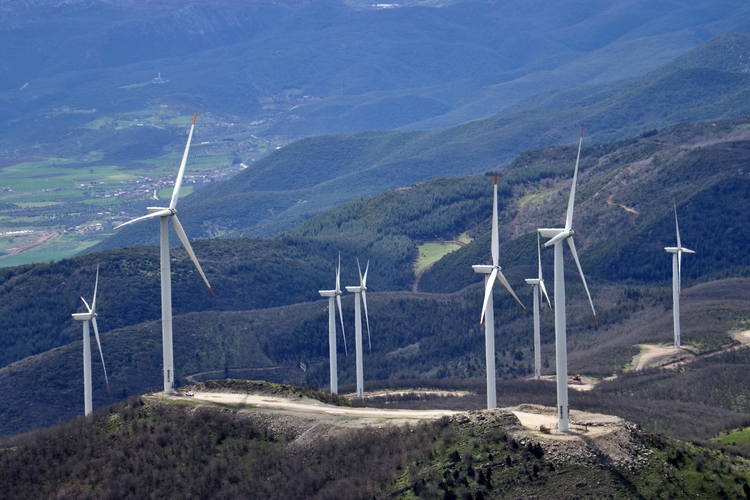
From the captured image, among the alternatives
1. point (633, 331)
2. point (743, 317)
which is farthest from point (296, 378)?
point (743, 317)

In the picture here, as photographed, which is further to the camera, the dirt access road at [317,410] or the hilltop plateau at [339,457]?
the dirt access road at [317,410]

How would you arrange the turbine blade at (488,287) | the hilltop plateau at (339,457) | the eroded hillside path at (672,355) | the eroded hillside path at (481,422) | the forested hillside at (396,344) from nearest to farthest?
1. the hilltop plateau at (339,457)
2. the eroded hillside path at (481,422)
3. the turbine blade at (488,287)
4. the eroded hillside path at (672,355)
5. the forested hillside at (396,344)

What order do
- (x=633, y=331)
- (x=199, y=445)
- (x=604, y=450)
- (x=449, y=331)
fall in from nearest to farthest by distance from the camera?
1. (x=604, y=450)
2. (x=199, y=445)
3. (x=633, y=331)
4. (x=449, y=331)

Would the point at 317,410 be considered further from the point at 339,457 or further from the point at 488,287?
the point at 488,287

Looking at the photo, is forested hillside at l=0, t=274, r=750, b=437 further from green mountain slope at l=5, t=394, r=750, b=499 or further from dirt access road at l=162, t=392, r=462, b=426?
green mountain slope at l=5, t=394, r=750, b=499

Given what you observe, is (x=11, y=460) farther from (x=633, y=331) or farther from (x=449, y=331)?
(x=449, y=331)

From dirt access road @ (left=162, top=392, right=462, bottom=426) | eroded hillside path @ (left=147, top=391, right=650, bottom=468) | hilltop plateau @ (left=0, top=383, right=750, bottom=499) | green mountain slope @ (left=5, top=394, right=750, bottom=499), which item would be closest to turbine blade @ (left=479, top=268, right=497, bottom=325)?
eroded hillside path @ (left=147, top=391, right=650, bottom=468)

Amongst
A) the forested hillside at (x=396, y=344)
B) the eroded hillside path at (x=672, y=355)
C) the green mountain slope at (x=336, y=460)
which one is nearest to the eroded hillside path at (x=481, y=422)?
the green mountain slope at (x=336, y=460)

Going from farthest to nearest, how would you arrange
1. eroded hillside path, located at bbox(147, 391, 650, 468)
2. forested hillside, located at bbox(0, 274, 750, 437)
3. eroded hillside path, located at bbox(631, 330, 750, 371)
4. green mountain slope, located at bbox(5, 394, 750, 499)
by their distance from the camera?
forested hillside, located at bbox(0, 274, 750, 437) → eroded hillside path, located at bbox(631, 330, 750, 371) → eroded hillside path, located at bbox(147, 391, 650, 468) → green mountain slope, located at bbox(5, 394, 750, 499)

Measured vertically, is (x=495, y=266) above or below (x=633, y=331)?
above

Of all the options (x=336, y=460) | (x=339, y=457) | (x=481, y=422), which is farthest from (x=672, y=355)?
(x=336, y=460)

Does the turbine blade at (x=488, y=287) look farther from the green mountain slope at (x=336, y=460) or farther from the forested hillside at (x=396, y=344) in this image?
the forested hillside at (x=396, y=344)
